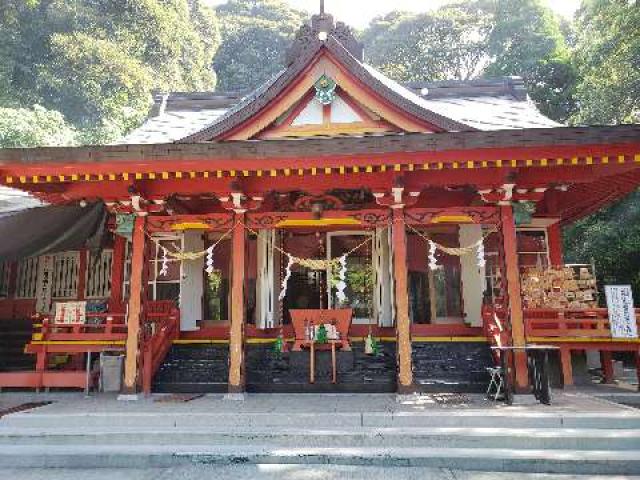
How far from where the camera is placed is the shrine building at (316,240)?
326 inches

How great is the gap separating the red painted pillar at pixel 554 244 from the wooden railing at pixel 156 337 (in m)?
9.93

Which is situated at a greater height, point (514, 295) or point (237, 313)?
point (514, 295)

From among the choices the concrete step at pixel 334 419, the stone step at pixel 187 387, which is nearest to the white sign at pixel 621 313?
the concrete step at pixel 334 419

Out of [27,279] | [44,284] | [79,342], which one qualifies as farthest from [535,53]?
[79,342]

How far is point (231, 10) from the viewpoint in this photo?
62.9m

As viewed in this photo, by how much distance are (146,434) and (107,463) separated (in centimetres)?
58

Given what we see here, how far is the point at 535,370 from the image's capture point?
317 inches

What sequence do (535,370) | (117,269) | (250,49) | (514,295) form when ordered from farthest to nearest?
1. (250,49)
2. (117,269)
3. (514,295)
4. (535,370)

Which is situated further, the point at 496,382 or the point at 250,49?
the point at 250,49

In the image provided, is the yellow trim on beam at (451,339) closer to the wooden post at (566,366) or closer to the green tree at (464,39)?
the wooden post at (566,366)

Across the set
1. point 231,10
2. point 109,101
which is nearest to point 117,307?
point 109,101

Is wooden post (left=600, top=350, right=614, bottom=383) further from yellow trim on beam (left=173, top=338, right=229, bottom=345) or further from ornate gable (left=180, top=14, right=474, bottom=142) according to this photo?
yellow trim on beam (left=173, top=338, right=229, bottom=345)

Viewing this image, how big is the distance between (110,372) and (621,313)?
10.6 metres

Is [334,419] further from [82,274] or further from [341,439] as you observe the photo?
[82,274]
